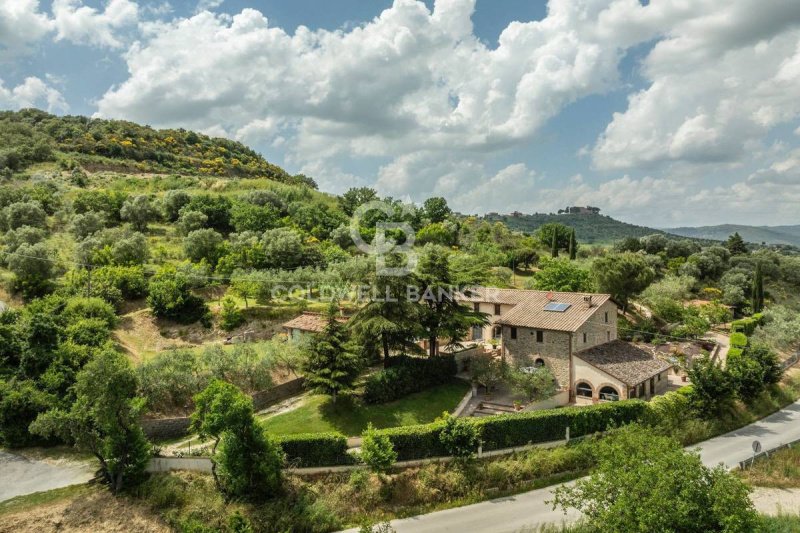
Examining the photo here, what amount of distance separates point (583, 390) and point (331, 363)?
15.4 meters

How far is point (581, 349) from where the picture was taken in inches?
1224

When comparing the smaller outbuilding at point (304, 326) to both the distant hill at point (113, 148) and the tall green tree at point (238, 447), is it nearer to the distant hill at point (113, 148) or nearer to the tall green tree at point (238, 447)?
the tall green tree at point (238, 447)

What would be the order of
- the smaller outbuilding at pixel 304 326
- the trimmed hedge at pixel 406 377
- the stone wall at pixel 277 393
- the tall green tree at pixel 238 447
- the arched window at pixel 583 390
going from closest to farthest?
the tall green tree at pixel 238 447
the stone wall at pixel 277 393
the trimmed hedge at pixel 406 377
the arched window at pixel 583 390
the smaller outbuilding at pixel 304 326

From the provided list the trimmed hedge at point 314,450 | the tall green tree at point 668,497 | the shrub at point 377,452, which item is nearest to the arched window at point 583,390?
the tall green tree at point 668,497

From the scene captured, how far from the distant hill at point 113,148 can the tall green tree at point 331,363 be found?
69971 millimetres

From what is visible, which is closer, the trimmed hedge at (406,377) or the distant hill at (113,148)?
the trimmed hedge at (406,377)

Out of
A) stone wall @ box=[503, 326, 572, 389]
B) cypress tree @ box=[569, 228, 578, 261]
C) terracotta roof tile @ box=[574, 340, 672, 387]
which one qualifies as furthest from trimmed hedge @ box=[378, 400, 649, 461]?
cypress tree @ box=[569, 228, 578, 261]

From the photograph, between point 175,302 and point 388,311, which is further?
point 175,302

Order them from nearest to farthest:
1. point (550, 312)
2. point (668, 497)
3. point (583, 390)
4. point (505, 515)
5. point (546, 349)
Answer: point (668, 497), point (505, 515), point (583, 390), point (546, 349), point (550, 312)

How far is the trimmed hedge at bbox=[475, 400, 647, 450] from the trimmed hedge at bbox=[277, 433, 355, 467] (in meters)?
7.19

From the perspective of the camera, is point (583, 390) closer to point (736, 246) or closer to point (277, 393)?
point (277, 393)

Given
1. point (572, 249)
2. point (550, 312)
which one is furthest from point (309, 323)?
point (572, 249)

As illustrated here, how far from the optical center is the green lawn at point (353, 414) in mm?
26484

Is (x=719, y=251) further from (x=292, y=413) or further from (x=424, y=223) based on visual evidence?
(x=292, y=413)
